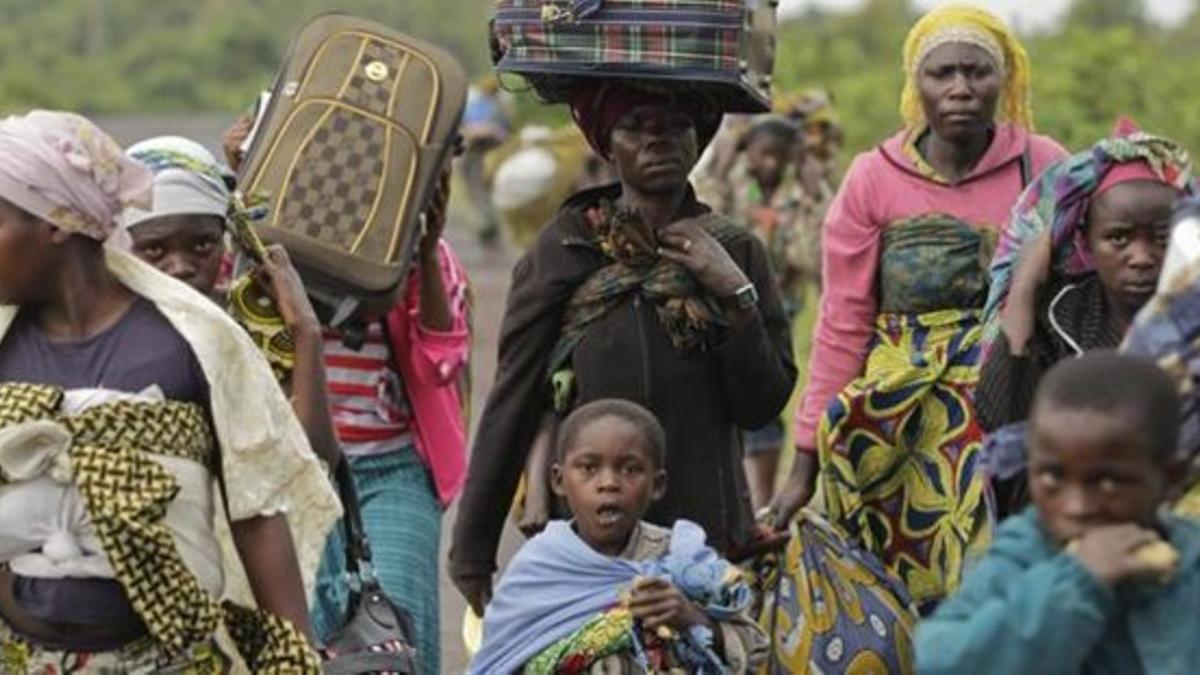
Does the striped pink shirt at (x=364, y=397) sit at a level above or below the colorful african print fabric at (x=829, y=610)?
above

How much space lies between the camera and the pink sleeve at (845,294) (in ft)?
28.5

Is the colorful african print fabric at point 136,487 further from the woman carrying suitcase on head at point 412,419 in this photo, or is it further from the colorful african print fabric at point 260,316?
the woman carrying suitcase on head at point 412,419

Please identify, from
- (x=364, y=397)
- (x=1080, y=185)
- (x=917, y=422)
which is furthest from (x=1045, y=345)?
(x=364, y=397)

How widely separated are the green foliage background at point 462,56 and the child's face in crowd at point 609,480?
2236mm

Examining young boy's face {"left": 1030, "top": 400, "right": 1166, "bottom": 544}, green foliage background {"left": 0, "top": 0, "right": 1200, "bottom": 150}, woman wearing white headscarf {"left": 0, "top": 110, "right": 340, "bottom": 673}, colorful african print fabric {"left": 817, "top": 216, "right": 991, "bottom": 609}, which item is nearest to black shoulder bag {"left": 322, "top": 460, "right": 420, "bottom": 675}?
woman wearing white headscarf {"left": 0, "top": 110, "right": 340, "bottom": 673}

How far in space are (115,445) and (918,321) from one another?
9.45 feet

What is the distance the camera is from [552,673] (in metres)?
7.19

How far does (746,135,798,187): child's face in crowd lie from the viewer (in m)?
14.8

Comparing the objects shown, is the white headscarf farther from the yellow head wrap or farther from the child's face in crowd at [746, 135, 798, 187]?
the child's face in crowd at [746, 135, 798, 187]

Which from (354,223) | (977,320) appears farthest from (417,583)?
(977,320)

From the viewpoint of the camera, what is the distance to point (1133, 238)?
6.91 meters

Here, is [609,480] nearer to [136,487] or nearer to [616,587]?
[616,587]

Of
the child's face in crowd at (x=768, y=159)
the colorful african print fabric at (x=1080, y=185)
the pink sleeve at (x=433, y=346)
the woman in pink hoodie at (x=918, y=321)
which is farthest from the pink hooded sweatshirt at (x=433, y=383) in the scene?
the child's face in crowd at (x=768, y=159)

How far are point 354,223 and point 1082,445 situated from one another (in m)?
3.51
